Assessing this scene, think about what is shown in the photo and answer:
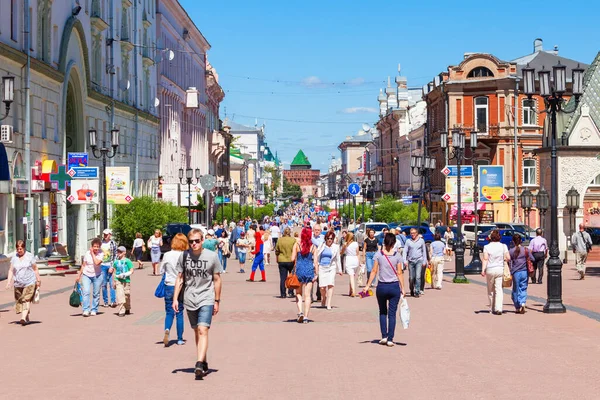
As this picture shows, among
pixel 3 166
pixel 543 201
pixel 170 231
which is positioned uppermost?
pixel 3 166

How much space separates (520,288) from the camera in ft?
68.3

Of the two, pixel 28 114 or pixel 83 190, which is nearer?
pixel 28 114

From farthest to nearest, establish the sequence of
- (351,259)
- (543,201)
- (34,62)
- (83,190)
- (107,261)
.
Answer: (543,201), (83,190), (34,62), (351,259), (107,261)

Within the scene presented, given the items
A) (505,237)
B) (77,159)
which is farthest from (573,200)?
(77,159)

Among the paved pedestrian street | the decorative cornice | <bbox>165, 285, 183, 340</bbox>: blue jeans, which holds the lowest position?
the paved pedestrian street

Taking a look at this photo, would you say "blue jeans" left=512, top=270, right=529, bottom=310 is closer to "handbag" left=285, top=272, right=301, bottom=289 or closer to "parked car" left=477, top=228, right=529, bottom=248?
"handbag" left=285, top=272, right=301, bottom=289

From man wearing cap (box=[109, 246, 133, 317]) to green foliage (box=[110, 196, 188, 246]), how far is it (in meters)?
24.9

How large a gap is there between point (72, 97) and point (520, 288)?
28211mm

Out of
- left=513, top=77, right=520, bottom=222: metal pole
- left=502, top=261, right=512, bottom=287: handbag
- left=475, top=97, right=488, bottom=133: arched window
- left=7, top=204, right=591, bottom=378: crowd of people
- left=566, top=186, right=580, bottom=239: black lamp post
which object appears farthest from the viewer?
left=475, top=97, right=488, bottom=133: arched window

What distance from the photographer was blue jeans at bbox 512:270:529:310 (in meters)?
20.7

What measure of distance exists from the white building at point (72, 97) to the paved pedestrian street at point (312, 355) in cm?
1278

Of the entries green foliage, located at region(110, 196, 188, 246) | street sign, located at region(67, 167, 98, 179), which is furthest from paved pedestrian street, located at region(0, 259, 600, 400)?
green foliage, located at region(110, 196, 188, 246)

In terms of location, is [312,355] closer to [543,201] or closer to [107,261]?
[107,261]

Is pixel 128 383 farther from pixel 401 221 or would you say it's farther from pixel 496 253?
pixel 401 221
